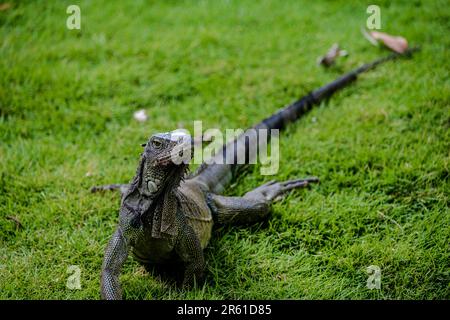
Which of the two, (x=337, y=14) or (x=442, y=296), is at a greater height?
(x=337, y=14)

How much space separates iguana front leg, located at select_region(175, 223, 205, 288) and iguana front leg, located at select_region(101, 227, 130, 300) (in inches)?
13.1

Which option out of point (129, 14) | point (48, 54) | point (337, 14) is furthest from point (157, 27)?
point (337, 14)

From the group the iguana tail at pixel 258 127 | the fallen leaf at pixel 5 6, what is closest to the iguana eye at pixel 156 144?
the iguana tail at pixel 258 127

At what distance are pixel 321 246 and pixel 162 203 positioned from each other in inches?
51.7

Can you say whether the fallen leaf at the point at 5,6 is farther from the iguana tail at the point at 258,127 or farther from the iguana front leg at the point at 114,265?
the iguana front leg at the point at 114,265

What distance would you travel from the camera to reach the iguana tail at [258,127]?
4.26 metres

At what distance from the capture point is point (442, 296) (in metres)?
3.42

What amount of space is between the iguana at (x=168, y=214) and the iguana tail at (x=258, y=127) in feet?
0.29

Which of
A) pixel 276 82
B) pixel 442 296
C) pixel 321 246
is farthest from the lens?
pixel 276 82

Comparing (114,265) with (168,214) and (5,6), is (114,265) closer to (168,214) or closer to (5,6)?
(168,214)

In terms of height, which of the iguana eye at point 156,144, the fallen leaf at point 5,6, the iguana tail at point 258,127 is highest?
the fallen leaf at point 5,6

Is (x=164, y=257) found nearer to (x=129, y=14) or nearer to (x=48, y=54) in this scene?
(x=48, y=54)

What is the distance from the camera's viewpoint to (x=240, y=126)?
17.1 ft

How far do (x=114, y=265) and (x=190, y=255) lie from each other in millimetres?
479
